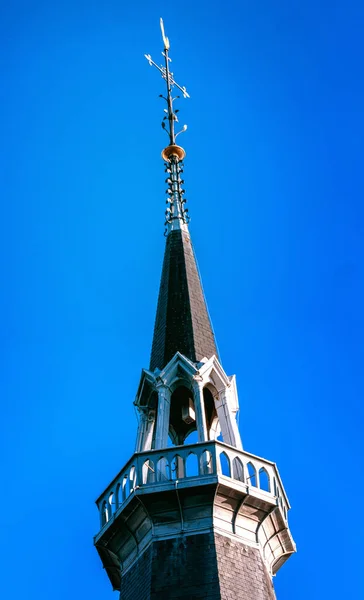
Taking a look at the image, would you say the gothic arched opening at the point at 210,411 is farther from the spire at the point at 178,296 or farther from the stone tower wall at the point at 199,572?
the stone tower wall at the point at 199,572

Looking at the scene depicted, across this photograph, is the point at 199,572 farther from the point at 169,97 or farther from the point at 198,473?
the point at 169,97

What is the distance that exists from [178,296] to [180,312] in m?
0.92

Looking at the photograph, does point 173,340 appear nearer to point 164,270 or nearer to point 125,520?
point 164,270

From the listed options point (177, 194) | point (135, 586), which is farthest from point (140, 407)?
point (177, 194)

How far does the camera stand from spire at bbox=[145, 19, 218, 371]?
1045 inches

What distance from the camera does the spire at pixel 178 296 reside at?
26531mm

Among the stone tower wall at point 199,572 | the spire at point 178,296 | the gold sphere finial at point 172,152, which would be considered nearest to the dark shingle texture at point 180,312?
the spire at point 178,296

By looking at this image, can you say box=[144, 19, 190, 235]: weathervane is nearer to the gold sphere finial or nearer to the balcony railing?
the gold sphere finial

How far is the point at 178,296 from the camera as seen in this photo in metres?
28.6

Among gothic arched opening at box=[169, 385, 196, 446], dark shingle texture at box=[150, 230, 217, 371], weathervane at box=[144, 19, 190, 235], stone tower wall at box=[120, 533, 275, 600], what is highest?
weathervane at box=[144, 19, 190, 235]

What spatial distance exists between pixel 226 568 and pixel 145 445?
5522 millimetres

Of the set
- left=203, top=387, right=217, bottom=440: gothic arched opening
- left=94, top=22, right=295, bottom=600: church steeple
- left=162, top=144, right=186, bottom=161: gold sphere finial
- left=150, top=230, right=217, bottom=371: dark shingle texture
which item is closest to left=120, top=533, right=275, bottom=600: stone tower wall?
left=94, top=22, right=295, bottom=600: church steeple

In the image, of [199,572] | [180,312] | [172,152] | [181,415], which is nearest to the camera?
[199,572]

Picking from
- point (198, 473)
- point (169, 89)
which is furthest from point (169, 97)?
point (198, 473)
